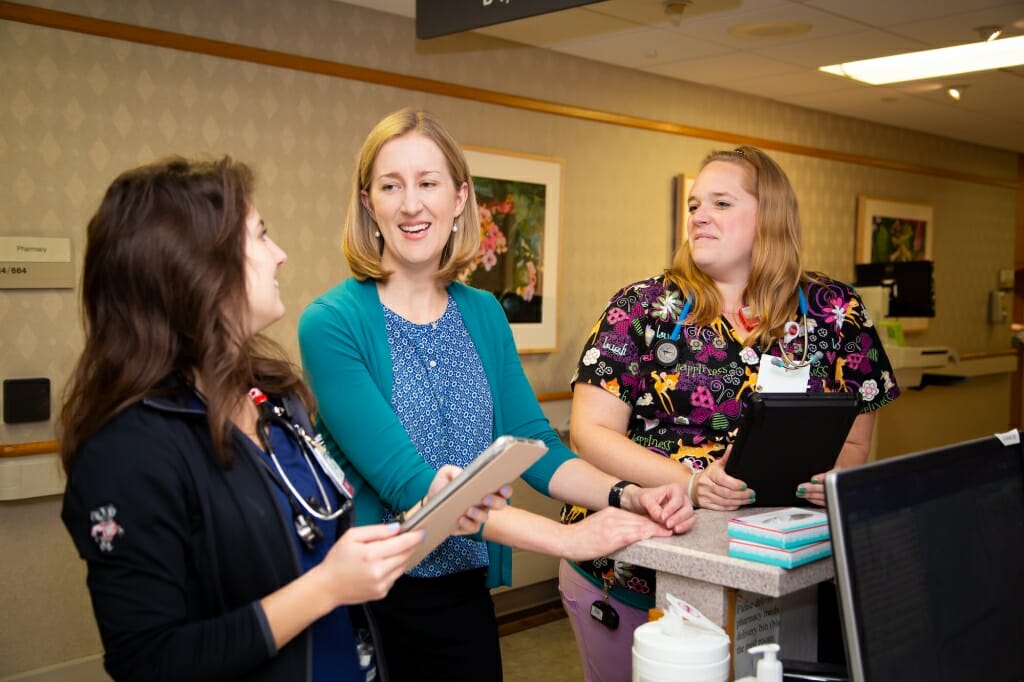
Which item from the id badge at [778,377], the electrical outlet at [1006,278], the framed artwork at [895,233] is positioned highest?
the framed artwork at [895,233]

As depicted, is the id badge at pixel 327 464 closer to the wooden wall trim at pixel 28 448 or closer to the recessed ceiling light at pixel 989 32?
the wooden wall trim at pixel 28 448

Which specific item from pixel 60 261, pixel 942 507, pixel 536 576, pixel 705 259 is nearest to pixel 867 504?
pixel 942 507

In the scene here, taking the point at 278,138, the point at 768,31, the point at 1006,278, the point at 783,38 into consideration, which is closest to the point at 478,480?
the point at 278,138

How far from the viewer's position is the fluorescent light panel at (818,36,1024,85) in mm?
5207

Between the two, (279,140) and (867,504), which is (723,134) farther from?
(867,504)

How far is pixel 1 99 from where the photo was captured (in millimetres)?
3430

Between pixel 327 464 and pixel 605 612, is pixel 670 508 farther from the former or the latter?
pixel 327 464

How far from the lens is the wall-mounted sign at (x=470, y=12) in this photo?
300 centimetres

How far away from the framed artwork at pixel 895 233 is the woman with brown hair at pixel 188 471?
258 inches

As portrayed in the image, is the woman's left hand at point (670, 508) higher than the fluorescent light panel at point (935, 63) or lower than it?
lower

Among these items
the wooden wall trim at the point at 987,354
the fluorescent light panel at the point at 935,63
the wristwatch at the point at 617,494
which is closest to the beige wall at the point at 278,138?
the fluorescent light panel at the point at 935,63

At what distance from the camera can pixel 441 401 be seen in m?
1.86

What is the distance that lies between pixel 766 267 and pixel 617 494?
761mm

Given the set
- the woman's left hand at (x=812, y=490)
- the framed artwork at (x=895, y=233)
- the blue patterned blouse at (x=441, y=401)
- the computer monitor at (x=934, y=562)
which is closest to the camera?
the computer monitor at (x=934, y=562)
